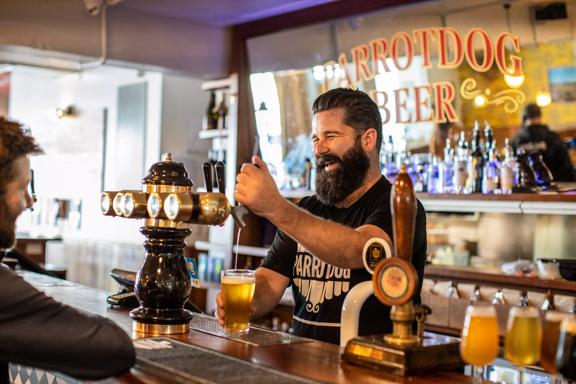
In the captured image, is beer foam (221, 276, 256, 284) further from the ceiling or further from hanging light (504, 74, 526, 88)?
the ceiling

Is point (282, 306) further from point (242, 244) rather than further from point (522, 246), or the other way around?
point (522, 246)

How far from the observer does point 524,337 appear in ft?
5.43

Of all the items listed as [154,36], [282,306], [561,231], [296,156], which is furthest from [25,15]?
[561,231]

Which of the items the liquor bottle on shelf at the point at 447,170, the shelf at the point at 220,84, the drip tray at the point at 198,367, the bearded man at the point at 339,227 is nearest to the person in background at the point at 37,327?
the drip tray at the point at 198,367

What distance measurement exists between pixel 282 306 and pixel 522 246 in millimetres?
1866

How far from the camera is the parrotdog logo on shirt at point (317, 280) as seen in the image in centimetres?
250

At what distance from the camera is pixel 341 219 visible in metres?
2.66

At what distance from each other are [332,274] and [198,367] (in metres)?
0.82

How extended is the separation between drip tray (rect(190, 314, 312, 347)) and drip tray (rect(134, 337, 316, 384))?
0.68 feet

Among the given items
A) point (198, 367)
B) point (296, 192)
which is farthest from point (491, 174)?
point (198, 367)

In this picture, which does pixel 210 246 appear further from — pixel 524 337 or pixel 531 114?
pixel 524 337

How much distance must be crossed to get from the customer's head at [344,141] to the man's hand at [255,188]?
551 millimetres

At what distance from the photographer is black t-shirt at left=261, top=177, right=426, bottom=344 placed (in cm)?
237

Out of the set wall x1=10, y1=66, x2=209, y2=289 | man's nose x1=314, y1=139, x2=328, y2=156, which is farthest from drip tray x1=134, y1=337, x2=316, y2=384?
wall x1=10, y1=66, x2=209, y2=289
